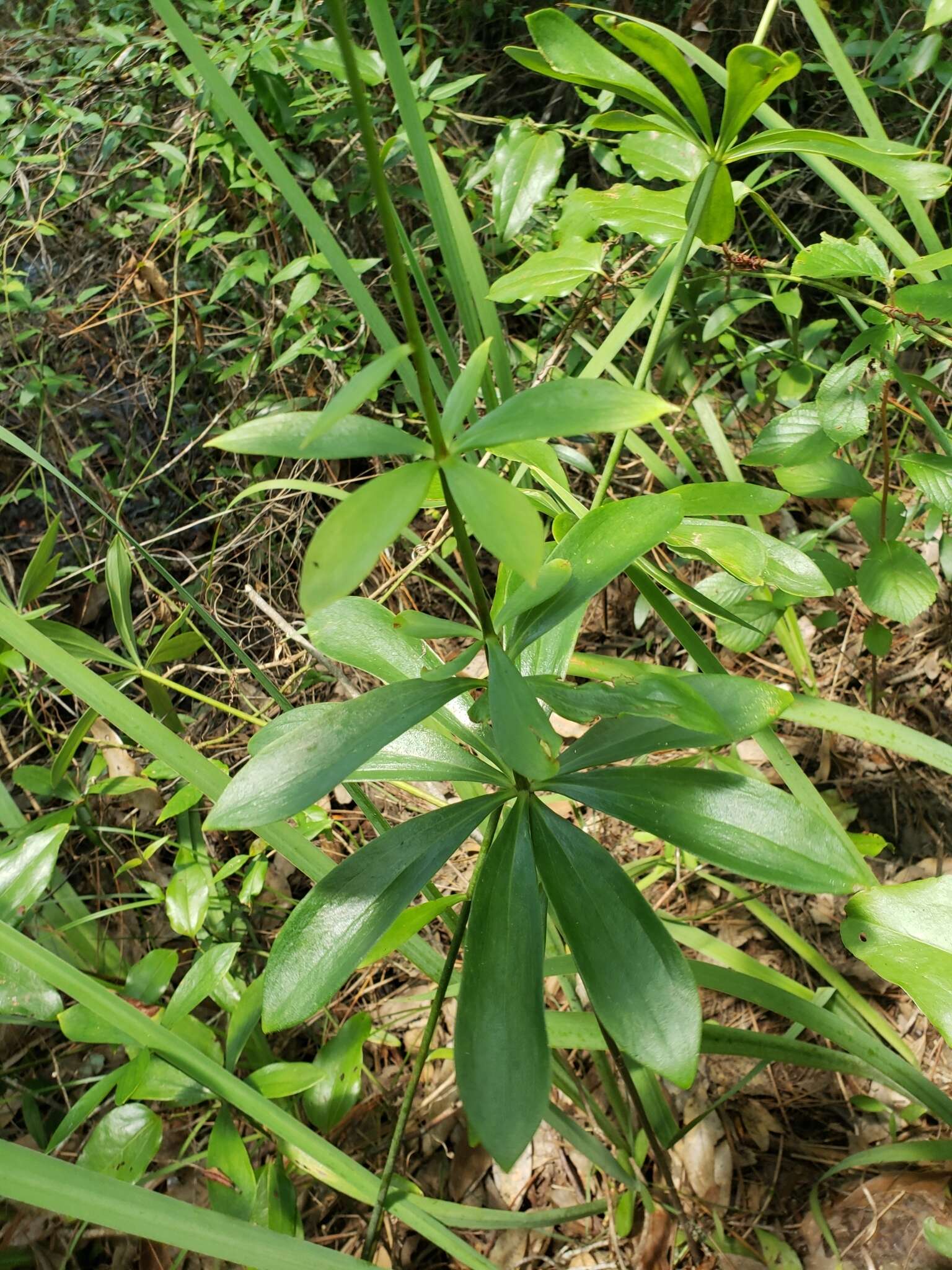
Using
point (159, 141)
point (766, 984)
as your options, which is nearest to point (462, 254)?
point (766, 984)

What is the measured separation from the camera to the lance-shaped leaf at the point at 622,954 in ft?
2.12

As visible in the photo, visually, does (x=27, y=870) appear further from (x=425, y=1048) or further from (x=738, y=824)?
(x=738, y=824)

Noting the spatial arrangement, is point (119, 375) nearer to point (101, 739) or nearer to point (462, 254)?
point (101, 739)

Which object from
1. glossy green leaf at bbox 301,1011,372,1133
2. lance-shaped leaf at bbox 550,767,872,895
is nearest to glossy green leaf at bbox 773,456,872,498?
lance-shaped leaf at bbox 550,767,872,895

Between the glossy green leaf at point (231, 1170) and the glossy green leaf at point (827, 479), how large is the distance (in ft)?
3.67

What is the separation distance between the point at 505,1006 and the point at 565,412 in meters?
0.46

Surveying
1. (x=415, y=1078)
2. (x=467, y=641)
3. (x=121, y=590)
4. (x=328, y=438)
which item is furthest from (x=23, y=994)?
(x=467, y=641)

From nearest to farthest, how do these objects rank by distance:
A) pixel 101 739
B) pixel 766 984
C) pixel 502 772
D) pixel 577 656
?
pixel 502 772
pixel 766 984
pixel 577 656
pixel 101 739

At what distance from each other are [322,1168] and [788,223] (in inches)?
83.3

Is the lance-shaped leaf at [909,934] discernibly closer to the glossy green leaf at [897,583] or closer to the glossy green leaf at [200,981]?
the glossy green leaf at [897,583]

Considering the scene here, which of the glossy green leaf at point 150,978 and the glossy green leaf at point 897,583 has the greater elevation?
the glossy green leaf at point 897,583

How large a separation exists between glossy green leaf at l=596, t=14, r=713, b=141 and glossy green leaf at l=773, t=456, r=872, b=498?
0.51 meters

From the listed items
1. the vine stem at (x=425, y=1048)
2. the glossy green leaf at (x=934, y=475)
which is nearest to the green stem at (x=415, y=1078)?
the vine stem at (x=425, y=1048)

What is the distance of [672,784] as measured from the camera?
0.74 meters
